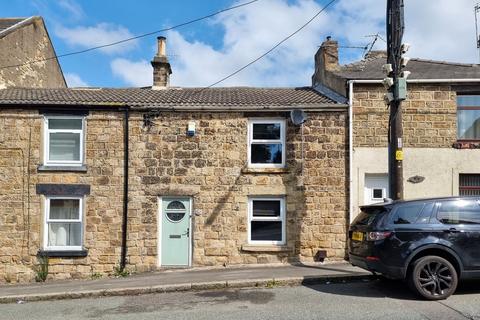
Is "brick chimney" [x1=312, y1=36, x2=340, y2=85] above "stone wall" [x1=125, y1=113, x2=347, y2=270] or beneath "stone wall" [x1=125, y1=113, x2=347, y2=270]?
above

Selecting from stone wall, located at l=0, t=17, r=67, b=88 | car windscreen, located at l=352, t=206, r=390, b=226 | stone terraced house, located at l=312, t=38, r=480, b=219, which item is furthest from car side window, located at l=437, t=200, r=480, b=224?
stone wall, located at l=0, t=17, r=67, b=88

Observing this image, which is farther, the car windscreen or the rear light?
the car windscreen

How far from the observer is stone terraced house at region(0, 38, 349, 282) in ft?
42.4

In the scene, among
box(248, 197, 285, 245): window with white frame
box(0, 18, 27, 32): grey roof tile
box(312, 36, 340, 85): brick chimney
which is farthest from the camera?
box(0, 18, 27, 32): grey roof tile

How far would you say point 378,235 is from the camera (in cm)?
805

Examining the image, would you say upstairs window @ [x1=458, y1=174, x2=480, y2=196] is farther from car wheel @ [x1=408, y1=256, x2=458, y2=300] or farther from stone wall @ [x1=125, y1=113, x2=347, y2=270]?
car wheel @ [x1=408, y1=256, x2=458, y2=300]

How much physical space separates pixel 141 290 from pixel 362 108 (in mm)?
7512

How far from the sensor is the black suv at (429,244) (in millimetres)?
7816

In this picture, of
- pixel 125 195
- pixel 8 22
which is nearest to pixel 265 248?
pixel 125 195

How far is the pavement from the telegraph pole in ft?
6.94

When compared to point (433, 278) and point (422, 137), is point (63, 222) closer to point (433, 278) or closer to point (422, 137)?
point (433, 278)

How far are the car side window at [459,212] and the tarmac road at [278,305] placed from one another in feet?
4.11

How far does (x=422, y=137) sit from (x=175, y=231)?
7.14 metres

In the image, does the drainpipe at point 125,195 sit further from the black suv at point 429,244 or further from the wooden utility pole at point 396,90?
the black suv at point 429,244
